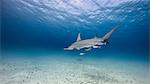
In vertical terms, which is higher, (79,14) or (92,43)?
(79,14)

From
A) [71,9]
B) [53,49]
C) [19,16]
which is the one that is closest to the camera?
[71,9]

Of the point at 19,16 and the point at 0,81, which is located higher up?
the point at 19,16

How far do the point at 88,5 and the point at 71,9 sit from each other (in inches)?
89.7

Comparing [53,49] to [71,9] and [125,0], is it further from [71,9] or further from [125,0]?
[125,0]

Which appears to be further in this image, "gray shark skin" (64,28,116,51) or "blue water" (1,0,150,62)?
"blue water" (1,0,150,62)

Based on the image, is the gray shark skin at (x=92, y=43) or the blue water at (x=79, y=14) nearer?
the gray shark skin at (x=92, y=43)

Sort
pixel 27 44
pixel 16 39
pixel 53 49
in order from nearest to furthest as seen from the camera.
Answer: pixel 16 39 → pixel 27 44 → pixel 53 49

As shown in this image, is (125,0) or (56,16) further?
(56,16)

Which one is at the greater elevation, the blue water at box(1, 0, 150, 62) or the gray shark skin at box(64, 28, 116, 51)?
the blue water at box(1, 0, 150, 62)

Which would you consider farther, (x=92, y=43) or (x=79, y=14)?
(x=79, y=14)

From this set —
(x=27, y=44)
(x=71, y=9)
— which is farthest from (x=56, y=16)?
(x=27, y=44)

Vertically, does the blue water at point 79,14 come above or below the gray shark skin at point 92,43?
above

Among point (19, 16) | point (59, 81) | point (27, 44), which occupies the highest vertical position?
point (19, 16)

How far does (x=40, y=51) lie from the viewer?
49.0 metres
